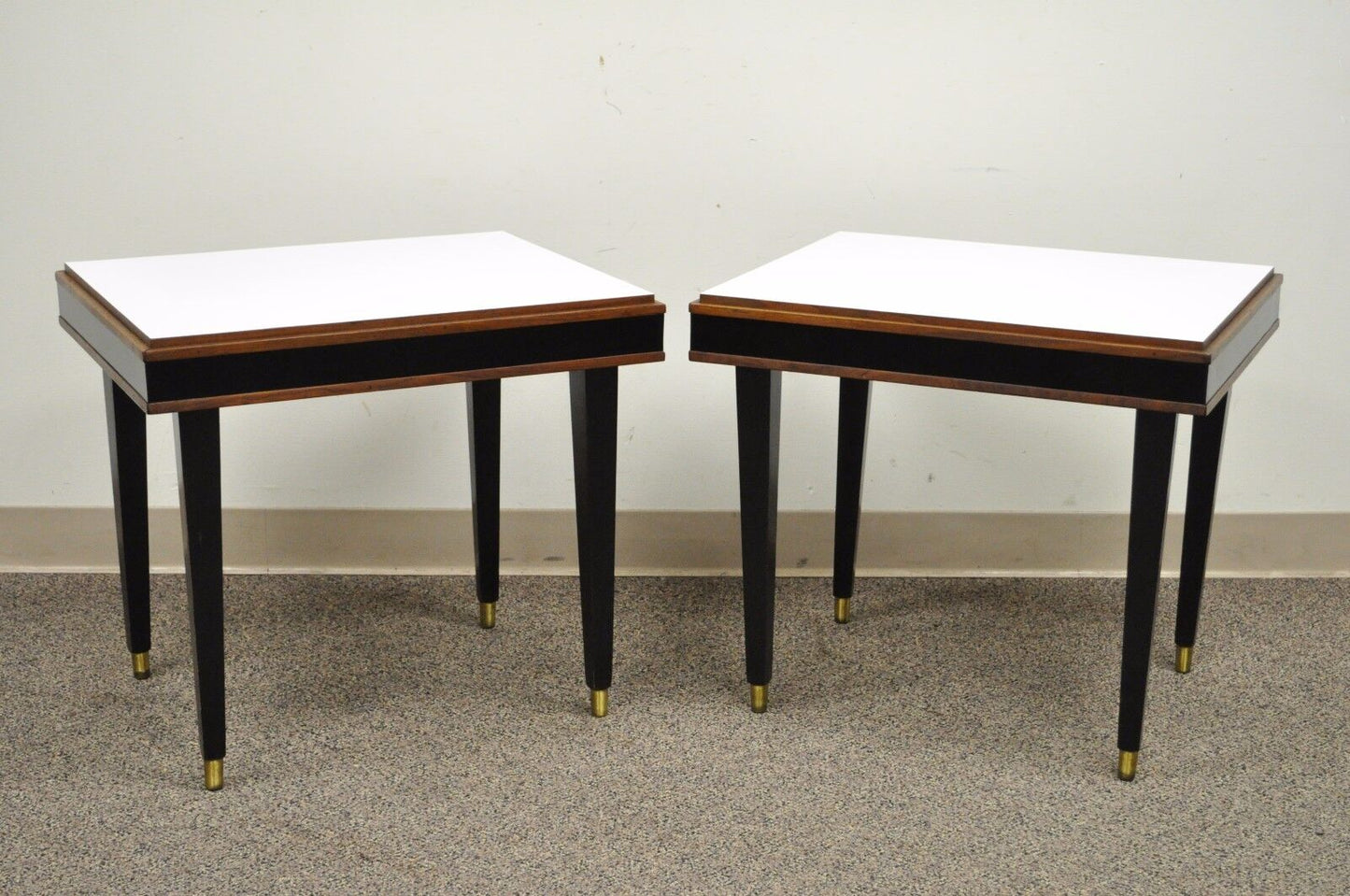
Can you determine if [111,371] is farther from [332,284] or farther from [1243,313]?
[1243,313]

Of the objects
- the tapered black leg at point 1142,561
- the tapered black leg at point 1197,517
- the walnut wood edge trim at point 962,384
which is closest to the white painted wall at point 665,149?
the tapered black leg at point 1197,517

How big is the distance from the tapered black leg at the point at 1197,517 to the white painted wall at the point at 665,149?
349mm

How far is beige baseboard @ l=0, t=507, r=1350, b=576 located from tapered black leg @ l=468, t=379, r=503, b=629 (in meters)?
0.17

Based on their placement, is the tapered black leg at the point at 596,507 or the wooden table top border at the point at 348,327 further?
the tapered black leg at the point at 596,507

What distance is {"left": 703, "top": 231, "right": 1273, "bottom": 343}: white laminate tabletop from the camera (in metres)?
1.52

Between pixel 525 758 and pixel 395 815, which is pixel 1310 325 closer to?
pixel 525 758

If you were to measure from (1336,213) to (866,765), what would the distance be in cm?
111

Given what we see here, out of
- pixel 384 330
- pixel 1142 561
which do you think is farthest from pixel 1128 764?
pixel 384 330

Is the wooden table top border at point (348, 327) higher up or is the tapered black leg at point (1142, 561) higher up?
the wooden table top border at point (348, 327)

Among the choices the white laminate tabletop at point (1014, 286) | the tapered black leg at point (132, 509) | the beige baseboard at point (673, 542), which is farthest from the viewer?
the beige baseboard at point (673, 542)

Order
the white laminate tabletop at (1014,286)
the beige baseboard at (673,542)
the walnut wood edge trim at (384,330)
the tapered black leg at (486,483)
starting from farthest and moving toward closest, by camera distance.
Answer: the beige baseboard at (673,542)
the tapered black leg at (486,483)
the white laminate tabletop at (1014,286)
the walnut wood edge trim at (384,330)

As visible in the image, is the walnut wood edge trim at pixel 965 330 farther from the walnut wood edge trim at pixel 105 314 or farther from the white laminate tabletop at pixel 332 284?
the walnut wood edge trim at pixel 105 314

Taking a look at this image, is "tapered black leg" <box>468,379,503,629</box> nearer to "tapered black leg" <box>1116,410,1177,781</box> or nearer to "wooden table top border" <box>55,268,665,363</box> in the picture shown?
"wooden table top border" <box>55,268,665,363</box>

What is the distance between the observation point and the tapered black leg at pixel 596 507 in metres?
1.67
